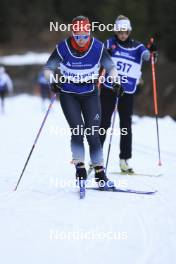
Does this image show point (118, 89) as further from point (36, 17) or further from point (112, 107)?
point (36, 17)

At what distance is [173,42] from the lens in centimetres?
3759

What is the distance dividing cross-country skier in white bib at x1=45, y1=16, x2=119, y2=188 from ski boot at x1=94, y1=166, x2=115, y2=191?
0.02 metres

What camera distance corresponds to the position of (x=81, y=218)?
6121mm

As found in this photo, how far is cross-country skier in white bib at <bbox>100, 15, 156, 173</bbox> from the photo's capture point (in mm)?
8180

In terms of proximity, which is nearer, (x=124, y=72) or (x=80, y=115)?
(x=80, y=115)

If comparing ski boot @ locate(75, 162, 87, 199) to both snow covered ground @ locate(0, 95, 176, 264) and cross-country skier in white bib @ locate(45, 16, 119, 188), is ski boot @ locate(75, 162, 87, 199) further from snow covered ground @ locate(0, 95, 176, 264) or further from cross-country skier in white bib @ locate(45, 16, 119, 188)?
snow covered ground @ locate(0, 95, 176, 264)

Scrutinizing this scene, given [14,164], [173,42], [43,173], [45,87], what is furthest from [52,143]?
[173,42]

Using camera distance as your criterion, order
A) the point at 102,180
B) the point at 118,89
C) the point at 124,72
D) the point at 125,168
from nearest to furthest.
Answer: the point at 102,180, the point at 118,89, the point at 124,72, the point at 125,168

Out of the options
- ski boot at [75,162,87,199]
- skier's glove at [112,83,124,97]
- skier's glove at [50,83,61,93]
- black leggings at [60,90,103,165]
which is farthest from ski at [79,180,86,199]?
skier's glove at [112,83,124,97]

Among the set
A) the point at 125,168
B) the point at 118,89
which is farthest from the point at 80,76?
the point at 125,168

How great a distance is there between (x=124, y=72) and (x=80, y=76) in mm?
1422

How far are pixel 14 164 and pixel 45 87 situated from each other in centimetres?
1682

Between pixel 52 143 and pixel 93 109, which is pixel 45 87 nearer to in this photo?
pixel 52 143

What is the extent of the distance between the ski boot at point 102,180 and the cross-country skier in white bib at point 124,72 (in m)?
1.15
